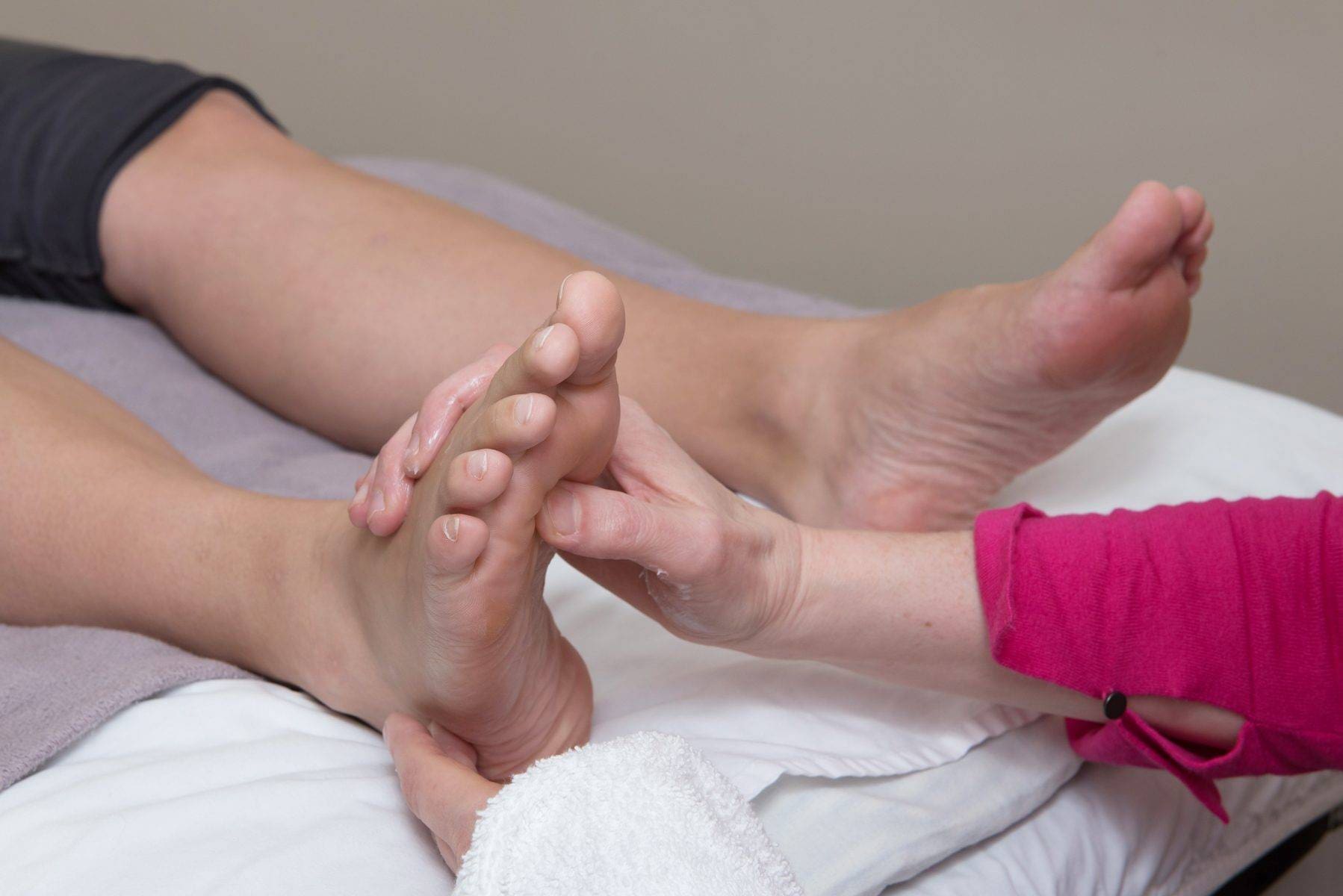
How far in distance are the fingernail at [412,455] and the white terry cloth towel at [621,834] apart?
0.16 m

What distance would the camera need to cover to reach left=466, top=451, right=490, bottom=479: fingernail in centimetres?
53

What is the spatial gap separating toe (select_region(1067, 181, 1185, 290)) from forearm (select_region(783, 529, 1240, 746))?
0.21 metres

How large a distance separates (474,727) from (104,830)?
0.61 ft

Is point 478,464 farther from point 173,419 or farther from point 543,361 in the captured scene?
point 173,419

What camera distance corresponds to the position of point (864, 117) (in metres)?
2.15

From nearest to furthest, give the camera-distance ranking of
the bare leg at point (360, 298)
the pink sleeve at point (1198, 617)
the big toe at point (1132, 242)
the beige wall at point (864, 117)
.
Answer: the pink sleeve at point (1198, 617) < the big toe at point (1132, 242) < the bare leg at point (360, 298) < the beige wall at point (864, 117)

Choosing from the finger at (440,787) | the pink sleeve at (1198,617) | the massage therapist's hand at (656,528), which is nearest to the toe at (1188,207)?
the pink sleeve at (1198,617)

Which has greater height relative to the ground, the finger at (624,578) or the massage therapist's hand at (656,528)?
the massage therapist's hand at (656,528)

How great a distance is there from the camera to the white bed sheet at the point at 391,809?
58 cm

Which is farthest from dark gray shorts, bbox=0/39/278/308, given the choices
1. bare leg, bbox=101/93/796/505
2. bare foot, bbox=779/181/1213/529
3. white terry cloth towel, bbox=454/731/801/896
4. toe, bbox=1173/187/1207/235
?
toe, bbox=1173/187/1207/235

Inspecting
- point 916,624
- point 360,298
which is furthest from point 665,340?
point 916,624

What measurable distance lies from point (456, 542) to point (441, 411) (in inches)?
3.7

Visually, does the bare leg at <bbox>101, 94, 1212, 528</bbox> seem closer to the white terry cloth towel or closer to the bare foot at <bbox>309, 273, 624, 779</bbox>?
the bare foot at <bbox>309, 273, 624, 779</bbox>

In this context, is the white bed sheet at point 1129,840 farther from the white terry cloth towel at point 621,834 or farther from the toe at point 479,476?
the toe at point 479,476
